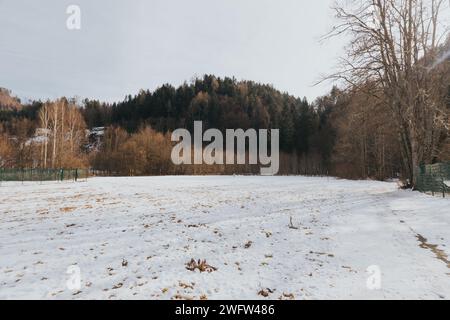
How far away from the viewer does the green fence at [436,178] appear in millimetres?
14414

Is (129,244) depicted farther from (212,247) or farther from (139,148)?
(139,148)

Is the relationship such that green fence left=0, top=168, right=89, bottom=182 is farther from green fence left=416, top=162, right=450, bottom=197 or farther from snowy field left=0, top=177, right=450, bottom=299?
green fence left=416, top=162, right=450, bottom=197

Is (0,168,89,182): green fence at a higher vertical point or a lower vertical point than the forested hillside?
lower

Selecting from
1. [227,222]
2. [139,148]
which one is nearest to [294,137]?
[139,148]

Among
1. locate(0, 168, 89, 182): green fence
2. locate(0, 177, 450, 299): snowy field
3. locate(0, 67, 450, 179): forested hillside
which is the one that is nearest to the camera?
locate(0, 177, 450, 299): snowy field

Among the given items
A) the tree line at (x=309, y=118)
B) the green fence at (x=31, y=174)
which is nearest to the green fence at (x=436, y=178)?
the tree line at (x=309, y=118)

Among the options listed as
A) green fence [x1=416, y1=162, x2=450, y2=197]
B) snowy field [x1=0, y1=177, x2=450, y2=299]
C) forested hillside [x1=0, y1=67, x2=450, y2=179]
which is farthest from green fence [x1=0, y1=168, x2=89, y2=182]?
green fence [x1=416, y1=162, x2=450, y2=197]

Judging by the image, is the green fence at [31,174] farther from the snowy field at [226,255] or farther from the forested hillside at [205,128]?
the snowy field at [226,255]

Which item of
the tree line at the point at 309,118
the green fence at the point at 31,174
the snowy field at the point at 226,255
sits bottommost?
the snowy field at the point at 226,255

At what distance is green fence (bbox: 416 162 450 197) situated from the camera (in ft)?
47.3

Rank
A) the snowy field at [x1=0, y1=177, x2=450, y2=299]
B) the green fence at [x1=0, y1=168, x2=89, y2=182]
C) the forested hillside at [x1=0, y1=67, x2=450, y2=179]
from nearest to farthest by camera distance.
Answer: the snowy field at [x1=0, y1=177, x2=450, y2=299]
the green fence at [x1=0, y1=168, x2=89, y2=182]
the forested hillside at [x1=0, y1=67, x2=450, y2=179]

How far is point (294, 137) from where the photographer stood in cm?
8650

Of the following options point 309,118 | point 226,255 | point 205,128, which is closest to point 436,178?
point 226,255

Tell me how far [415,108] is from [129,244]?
830 inches
